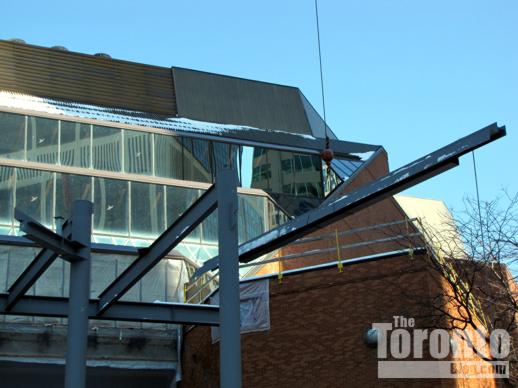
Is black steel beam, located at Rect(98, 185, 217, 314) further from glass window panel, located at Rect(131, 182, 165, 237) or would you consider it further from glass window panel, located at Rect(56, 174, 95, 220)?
glass window panel, located at Rect(131, 182, 165, 237)

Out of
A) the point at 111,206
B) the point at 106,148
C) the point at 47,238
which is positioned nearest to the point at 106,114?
the point at 106,148

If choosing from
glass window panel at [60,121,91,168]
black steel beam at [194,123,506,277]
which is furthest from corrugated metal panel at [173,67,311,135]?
black steel beam at [194,123,506,277]

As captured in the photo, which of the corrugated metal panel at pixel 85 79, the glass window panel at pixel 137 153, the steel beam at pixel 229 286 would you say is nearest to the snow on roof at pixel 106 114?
the glass window panel at pixel 137 153

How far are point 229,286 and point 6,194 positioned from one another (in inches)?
611

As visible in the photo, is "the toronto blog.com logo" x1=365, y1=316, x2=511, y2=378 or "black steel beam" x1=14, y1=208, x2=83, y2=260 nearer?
"black steel beam" x1=14, y1=208, x2=83, y2=260

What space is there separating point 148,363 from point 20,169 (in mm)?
7245

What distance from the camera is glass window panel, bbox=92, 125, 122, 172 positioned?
28.6 meters

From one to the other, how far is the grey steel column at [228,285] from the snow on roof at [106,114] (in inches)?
696

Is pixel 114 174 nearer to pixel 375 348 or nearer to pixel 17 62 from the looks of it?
pixel 17 62

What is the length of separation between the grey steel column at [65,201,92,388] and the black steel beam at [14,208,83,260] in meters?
0.15

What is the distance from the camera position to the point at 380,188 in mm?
11797

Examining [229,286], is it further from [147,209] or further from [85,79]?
[85,79]

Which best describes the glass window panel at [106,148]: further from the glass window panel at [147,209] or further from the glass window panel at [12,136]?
the glass window panel at [12,136]

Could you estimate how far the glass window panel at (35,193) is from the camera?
25906 mm
